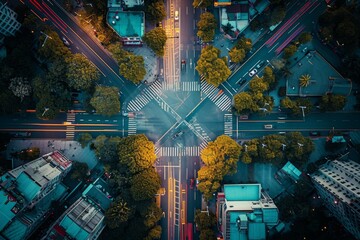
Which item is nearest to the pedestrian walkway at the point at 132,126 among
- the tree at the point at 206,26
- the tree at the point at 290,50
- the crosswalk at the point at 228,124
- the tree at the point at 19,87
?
the crosswalk at the point at 228,124

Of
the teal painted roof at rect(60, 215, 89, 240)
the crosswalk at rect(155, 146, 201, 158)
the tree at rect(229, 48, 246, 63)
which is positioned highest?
the tree at rect(229, 48, 246, 63)

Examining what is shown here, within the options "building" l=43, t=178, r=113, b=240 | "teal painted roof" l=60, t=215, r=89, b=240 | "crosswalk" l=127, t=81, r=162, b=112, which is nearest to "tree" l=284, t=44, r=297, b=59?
"crosswalk" l=127, t=81, r=162, b=112

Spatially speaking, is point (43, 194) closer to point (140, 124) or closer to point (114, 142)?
point (114, 142)

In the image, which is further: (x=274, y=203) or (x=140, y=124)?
(x=140, y=124)

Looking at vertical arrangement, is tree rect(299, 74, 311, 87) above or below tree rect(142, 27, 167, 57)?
below

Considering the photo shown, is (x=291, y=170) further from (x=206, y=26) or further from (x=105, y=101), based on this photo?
(x=105, y=101)

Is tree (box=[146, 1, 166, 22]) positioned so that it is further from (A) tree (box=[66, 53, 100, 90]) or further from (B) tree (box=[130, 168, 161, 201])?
(B) tree (box=[130, 168, 161, 201])

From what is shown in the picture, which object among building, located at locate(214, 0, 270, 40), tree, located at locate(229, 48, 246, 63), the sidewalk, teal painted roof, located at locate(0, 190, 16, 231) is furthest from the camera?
the sidewalk

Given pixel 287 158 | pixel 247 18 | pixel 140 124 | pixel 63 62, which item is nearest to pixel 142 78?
pixel 140 124
